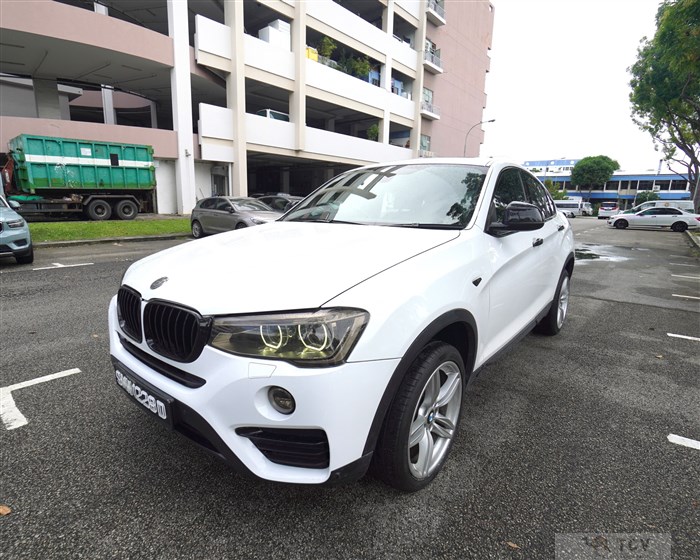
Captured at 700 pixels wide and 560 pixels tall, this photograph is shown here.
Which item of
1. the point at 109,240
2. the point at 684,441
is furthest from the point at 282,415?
the point at 109,240

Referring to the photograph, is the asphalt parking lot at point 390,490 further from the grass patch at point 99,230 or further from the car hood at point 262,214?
the grass patch at point 99,230

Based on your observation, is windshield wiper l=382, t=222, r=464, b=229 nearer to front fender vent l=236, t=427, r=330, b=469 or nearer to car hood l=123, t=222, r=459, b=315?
car hood l=123, t=222, r=459, b=315

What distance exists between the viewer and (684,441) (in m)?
2.68

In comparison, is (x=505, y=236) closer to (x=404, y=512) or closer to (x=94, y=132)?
(x=404, y=512)

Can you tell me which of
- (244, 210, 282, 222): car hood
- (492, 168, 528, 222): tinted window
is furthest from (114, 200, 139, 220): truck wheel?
(492, 168, 528, 222): tinted window

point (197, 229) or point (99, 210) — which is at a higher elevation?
point (99, 210)

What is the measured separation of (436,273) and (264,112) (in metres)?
23.6

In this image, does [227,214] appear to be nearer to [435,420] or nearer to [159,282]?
[159,282]

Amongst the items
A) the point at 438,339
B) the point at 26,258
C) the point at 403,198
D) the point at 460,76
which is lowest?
the point at 26,258

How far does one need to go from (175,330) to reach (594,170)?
82.1m

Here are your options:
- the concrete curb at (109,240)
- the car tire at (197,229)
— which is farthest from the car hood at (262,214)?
the concrete curb at (109,240)

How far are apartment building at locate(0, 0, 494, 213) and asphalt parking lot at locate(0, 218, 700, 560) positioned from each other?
1747 cm

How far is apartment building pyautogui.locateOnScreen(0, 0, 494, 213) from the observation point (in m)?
17.1

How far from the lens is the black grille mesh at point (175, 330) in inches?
67.7
